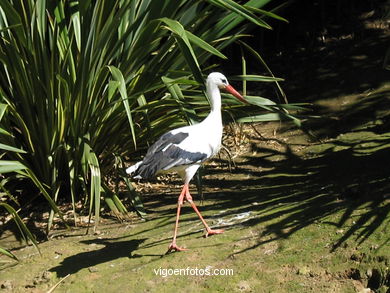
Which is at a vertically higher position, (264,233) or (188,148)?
Result: (188,148)

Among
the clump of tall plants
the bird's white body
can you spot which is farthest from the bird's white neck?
the clump of tall plants

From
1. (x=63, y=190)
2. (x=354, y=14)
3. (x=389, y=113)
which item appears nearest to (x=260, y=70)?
(x=354, y=14)

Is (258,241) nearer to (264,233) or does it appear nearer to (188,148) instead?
(264,233)

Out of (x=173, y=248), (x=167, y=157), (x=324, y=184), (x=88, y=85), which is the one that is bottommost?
(x=173, y=248)

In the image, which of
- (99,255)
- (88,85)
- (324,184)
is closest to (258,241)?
(324,184)

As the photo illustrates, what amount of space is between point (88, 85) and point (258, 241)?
1.77 meters

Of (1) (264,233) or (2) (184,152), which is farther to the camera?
(2) (184,152)

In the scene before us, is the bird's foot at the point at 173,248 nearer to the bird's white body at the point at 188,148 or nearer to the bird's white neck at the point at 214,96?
the bird's white body at the point at 188,148

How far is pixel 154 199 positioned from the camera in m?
5.86

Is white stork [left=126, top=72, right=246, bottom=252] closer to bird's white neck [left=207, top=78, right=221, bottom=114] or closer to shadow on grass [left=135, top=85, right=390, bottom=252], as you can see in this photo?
bird's white neck [left=207, top=78, right=221, bottom=114]

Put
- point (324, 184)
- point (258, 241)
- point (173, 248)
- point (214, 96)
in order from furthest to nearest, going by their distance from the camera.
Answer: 1. point (324, 184)
2. point (214, 96)
3. point (173, 248)
4. point (258, 241)

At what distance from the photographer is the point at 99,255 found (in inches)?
190

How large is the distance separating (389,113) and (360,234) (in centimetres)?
270

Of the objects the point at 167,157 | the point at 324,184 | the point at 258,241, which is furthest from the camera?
the point at 324,184
